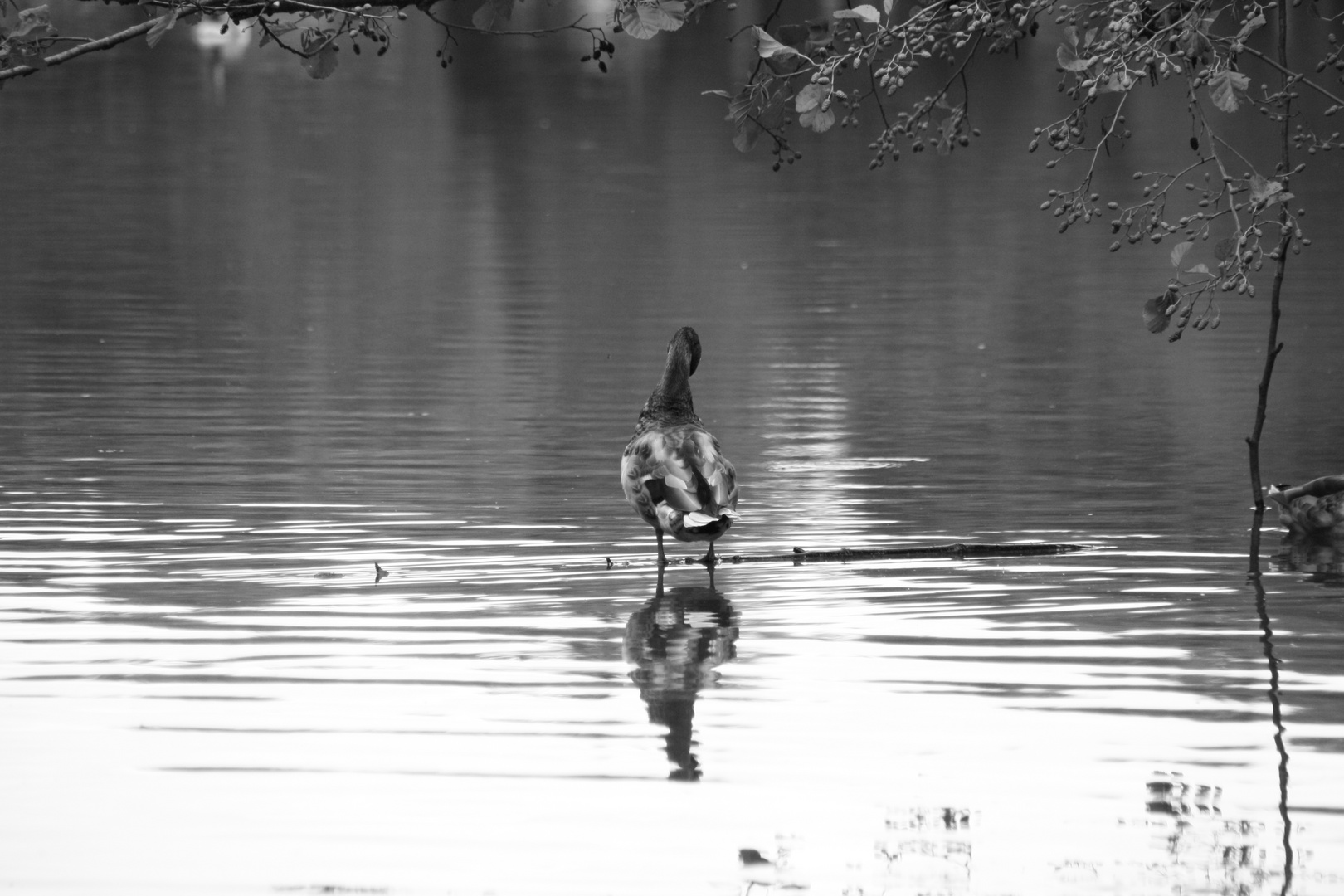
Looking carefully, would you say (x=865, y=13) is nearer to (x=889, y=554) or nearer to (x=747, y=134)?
(x=747, y=134)

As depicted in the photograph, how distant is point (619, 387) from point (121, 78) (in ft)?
217

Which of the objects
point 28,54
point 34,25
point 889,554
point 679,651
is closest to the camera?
point 34,25

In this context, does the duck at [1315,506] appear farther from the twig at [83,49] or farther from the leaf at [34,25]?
the leaf at [34,25]

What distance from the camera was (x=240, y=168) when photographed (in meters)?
52.3

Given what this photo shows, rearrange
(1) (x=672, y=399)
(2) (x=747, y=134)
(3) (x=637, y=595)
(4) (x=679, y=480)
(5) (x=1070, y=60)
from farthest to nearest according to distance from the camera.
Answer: (1) (x=672, y=399), (4) (x=679, y=480), (3) (x=637, y=595), (2) (x=747, y=134), (5) (x=1070, y=60)

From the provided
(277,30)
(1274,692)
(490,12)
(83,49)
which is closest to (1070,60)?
(490,12)

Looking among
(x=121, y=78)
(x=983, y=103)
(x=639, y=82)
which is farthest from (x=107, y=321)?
(x=121, y=78)

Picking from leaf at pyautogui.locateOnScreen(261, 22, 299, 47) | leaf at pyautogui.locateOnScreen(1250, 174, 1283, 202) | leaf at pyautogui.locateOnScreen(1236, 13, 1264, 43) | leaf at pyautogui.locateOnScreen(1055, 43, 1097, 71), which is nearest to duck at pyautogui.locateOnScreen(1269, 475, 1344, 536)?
leaf at pyautogui.locateOnScreen(1250, 174, 1283, 202)

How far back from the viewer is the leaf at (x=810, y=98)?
363 inches

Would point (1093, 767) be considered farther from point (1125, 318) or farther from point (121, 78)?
point (121, 78)

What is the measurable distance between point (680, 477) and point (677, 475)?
0.04 m

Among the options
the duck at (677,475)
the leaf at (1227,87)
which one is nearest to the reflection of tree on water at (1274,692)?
the leaf at (1227,87)

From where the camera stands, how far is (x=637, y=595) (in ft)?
38.2

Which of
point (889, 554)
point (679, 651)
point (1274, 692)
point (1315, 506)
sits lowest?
point (1274, 692)
